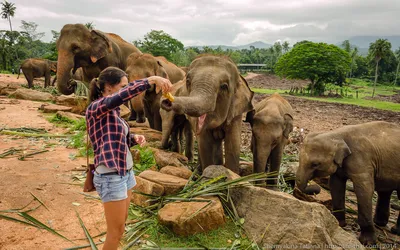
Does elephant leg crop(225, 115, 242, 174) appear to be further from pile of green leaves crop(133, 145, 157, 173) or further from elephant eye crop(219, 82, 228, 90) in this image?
pile of green leaves crop(133, 145, 157, 173)

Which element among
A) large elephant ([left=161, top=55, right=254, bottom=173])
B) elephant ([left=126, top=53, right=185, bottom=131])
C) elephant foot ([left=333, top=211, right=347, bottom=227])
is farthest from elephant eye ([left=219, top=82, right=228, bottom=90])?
elephant ([left=126, top=53, right=185, bottom=131])

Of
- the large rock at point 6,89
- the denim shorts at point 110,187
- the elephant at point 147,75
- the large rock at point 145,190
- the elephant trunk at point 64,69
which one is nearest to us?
the denim shorts at point 110,187

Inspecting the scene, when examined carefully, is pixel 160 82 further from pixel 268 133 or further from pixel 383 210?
pixel 383 210

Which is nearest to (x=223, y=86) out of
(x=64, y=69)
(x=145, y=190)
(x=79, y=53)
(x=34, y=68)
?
(x=145, y=190)

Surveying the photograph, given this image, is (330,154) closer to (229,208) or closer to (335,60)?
(229,208)

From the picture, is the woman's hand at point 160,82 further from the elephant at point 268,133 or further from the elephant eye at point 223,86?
the elephant at point 268,133

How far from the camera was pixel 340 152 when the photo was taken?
499 centimetres

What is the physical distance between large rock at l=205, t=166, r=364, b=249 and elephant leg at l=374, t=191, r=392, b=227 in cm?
231

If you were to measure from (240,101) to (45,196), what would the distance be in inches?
132

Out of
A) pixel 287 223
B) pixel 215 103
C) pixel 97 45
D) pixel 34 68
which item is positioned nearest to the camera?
pixel 287 223

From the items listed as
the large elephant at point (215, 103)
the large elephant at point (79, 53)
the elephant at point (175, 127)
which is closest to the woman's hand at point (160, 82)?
the large elephant at point (215, 103)

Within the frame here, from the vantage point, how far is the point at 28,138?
25.7 feet

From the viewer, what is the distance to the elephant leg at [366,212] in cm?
490

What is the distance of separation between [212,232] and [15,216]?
8.26ft
